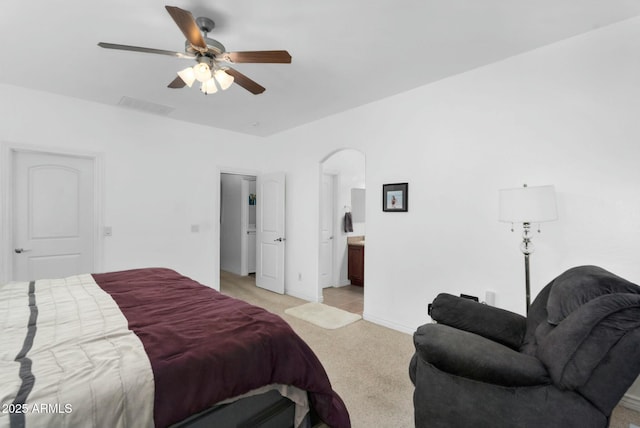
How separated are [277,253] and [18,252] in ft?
10.0

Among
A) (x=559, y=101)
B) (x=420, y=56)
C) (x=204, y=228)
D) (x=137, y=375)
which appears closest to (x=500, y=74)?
(x=559, y=101)

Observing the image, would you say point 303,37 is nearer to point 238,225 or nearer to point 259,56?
point 259,56

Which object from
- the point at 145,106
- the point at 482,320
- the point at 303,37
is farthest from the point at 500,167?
the point at 145,106

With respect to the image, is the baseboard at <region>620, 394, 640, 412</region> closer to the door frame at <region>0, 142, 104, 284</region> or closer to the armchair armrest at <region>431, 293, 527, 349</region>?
the armchair armrest at <region>431, 293, 527, 349</region>

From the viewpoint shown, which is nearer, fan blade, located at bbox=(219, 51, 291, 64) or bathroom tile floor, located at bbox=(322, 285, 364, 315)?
fan blade, located at bbox=(219, 51, 291, 64)

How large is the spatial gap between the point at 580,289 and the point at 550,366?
0.41m

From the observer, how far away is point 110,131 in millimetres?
3797

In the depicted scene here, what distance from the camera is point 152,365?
3.83 feet

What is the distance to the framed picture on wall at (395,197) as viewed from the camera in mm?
3322

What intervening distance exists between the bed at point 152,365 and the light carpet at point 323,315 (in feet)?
6.20

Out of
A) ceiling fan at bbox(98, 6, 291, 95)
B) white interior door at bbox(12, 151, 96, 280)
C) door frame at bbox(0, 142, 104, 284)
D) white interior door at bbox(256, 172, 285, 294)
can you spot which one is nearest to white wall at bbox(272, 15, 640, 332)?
white interior door at bbox(256, 172, 285, 294)

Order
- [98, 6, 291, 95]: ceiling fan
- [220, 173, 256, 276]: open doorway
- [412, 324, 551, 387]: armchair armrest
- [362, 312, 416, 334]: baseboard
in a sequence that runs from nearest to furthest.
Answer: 1. [412, 324, 551, 387]: armchair armrest
2. [98, 6, 291, 95]: ceiling fan
3. [362, 312, 416, 334]: baseboard
4. [220, 173, 256, 276]: open doorway

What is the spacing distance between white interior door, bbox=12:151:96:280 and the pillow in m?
4.51

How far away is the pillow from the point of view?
1407mm
